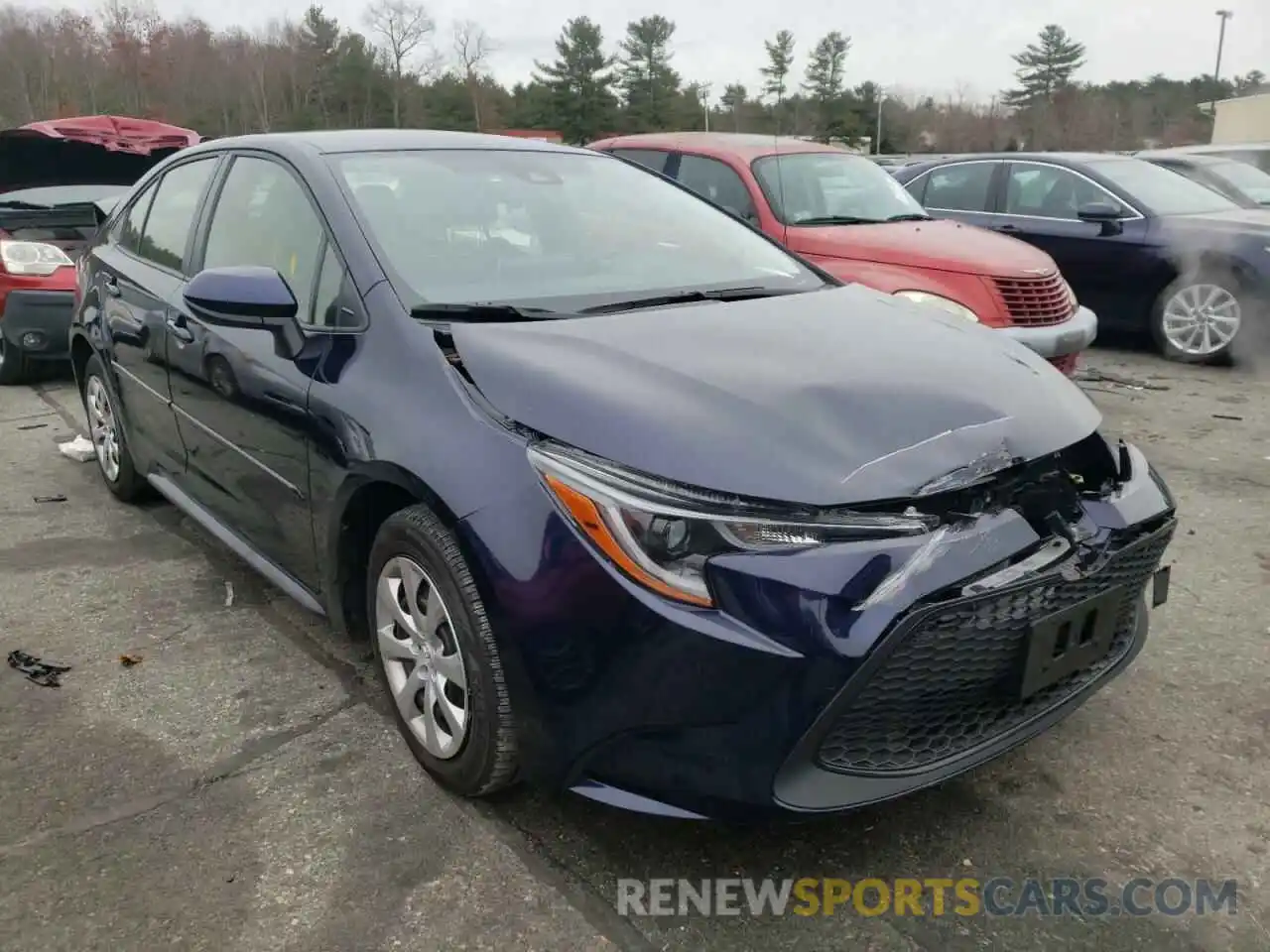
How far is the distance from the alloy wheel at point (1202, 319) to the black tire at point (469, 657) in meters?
6.95

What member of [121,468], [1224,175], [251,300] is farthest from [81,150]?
[1224,175]

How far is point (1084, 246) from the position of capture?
7.84m

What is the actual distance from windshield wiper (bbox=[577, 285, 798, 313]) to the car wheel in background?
572 centimetres

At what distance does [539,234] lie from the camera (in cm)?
301

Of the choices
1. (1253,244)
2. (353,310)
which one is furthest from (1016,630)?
(1253,244)

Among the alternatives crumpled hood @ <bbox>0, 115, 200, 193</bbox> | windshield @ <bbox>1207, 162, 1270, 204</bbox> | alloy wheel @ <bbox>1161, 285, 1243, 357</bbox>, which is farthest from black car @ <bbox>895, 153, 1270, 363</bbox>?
crumpled hood @ <bbox>0, 115, 200, 193</bbox>

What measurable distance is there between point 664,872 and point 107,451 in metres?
3.58

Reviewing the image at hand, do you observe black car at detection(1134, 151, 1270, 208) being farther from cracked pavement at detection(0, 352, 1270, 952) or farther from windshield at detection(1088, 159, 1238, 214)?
cracked pavement at detection(0, 352, 1270, 952)

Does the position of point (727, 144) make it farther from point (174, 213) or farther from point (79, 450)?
point (79, 450)

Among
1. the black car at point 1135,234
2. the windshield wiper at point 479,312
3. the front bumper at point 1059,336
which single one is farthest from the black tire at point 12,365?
the black car at point 1135,234

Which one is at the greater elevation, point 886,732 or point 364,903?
point 886,732

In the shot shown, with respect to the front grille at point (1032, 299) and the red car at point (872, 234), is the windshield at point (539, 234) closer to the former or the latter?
the red car at point (872, 234)

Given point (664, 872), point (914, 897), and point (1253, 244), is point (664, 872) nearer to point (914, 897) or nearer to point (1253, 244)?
point (914, 897)

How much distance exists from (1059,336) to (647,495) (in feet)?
14.5
